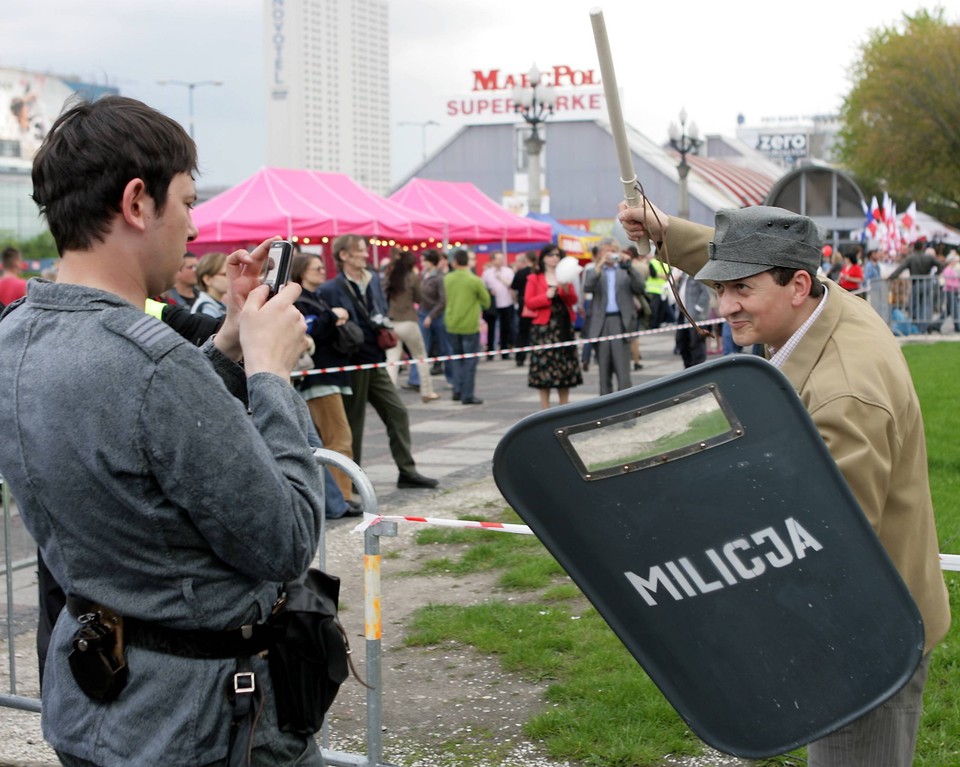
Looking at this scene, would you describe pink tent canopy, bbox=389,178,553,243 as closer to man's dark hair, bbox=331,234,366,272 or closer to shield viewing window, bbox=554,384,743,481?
man's dark hair, bbox=331,234,366,272

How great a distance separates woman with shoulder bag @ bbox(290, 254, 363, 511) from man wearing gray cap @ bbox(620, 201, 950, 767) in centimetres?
597

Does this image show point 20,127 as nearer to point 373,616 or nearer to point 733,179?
point 733,179

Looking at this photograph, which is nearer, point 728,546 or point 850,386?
point 728,546

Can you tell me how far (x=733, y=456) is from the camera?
6.46 ft

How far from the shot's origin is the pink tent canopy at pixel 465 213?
23250mm

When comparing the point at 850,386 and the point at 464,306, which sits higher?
the point at 850,386

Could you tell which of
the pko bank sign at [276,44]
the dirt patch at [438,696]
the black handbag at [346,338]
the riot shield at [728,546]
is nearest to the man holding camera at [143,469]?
the riot shield at [728,546]

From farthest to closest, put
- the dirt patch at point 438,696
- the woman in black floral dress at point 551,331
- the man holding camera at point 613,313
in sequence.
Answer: the man holding camera at point 613,313 < the woman in black floral dress at point 551,331 < the dirt patch at point 438,696

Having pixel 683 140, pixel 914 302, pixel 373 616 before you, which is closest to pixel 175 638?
pixel 373 616

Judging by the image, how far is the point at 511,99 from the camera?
57.2m

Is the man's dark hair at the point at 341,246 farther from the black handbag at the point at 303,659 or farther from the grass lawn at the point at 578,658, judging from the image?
the black handbag at the point at 303,659

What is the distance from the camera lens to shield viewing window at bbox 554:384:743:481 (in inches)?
76.6

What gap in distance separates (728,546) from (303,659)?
2.30ft

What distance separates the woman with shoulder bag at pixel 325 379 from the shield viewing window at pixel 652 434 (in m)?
6.42
